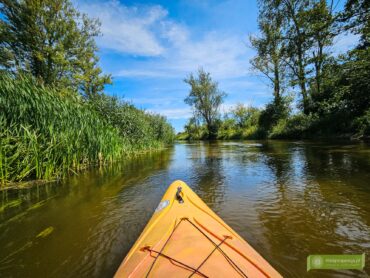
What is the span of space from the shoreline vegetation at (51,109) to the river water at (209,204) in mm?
764

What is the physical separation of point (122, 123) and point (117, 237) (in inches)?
359

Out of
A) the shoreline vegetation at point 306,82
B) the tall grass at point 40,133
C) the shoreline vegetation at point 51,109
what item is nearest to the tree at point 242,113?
the shoreline vegetation at point 306,82

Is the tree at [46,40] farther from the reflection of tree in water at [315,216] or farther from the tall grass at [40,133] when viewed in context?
the reflection of tree in water at [315,216]

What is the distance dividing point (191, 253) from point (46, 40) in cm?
2080

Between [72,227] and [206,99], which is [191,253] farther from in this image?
[206,99]

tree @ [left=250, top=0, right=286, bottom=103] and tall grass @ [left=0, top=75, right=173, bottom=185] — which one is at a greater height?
tree @ [left=250, top=0, right=286, bottom=103]

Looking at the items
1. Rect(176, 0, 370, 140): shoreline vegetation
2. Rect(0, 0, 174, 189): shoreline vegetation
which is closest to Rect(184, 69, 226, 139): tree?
Rect(176, 0, 370, 140): shoreline vegetation

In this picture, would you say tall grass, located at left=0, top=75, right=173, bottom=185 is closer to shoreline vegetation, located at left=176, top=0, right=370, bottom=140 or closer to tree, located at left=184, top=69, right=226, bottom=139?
shoreline vegetation, located at left=176, top=0, right=370, bottom=140

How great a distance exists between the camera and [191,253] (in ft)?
5.03

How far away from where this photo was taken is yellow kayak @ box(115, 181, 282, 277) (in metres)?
1.38

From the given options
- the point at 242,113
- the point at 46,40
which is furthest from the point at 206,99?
the point at 46,40

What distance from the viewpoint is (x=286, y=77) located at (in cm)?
2320

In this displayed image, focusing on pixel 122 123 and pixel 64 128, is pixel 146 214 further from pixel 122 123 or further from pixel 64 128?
pixel 122 123

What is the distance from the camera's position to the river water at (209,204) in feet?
7.31
